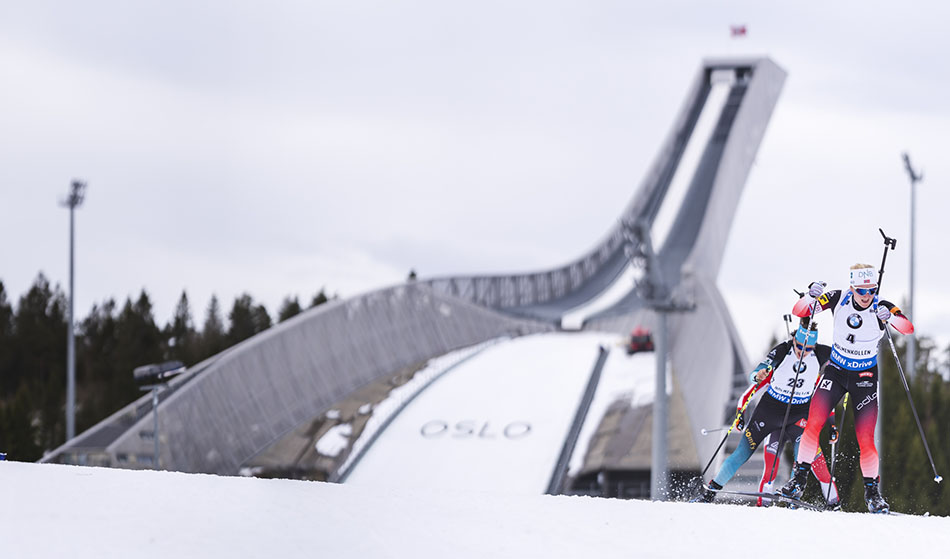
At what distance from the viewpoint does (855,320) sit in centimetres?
836

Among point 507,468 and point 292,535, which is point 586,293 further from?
point 292,535

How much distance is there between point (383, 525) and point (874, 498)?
11.3 ft

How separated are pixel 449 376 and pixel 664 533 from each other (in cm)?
2780

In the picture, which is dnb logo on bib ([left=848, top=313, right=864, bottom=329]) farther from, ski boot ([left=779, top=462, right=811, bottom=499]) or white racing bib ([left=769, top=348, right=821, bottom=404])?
ski boot ([left=779, top=462, right=811, bottom=499])

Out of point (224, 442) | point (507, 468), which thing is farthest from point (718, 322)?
point (224, 442)

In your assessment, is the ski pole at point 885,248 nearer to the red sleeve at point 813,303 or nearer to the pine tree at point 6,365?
the red sleeve at point 813,303

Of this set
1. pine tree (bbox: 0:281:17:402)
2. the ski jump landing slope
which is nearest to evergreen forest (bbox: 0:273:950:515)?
pine tree (bbox: 0:281:17:402)

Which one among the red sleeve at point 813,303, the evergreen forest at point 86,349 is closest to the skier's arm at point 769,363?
the red sleeve at point 813,303

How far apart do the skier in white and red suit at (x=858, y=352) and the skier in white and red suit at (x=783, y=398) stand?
0.81ft

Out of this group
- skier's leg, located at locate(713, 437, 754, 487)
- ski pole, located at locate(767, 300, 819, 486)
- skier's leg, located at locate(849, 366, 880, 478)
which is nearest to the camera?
skier's leg, located at locate(849, 366, 880, 478)

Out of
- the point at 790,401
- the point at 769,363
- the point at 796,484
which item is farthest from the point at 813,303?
the point at 796,484

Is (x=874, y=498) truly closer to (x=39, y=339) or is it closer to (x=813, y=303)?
(x=813, y=303)

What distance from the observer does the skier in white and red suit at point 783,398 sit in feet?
28.9

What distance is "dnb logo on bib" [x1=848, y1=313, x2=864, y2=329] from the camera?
27.4 feet
